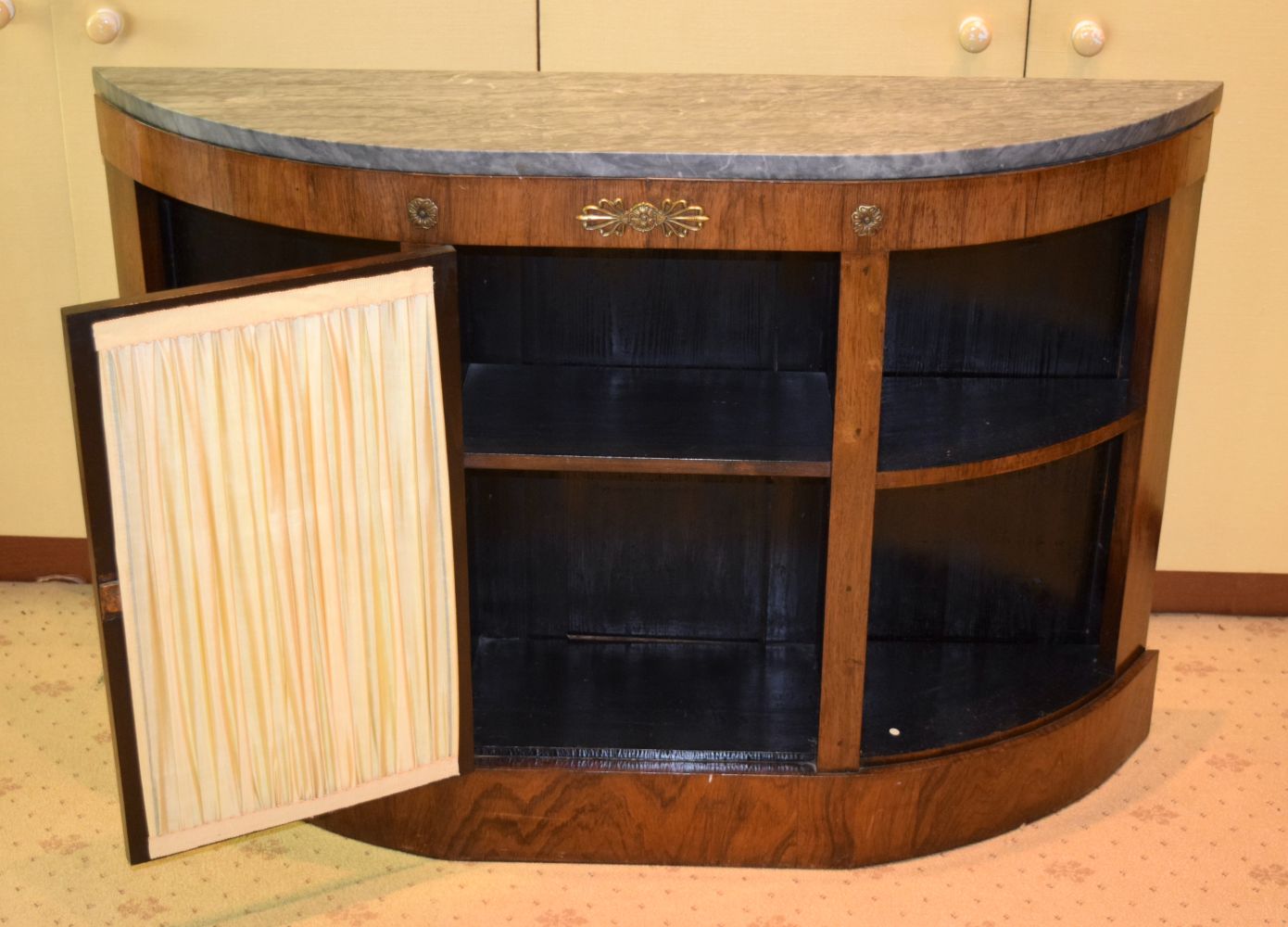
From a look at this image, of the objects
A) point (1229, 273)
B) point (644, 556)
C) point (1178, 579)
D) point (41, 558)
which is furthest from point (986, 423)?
point (41, 558)

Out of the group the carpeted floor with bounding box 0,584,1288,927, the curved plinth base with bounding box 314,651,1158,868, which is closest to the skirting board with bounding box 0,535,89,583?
the carpeted floor with bounding box 0,584,1288,927

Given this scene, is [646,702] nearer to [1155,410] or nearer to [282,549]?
[282,549]

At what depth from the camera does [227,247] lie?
1.98 m

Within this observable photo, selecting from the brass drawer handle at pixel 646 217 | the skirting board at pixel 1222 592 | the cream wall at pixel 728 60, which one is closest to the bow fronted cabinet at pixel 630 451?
the brass drawer handle at pixel 646 217

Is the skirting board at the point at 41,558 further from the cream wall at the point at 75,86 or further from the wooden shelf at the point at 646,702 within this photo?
the wooden shelf at the point at 646,702

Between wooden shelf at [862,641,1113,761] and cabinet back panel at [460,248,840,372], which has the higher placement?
cabinet back panel at [460,248,840,372]

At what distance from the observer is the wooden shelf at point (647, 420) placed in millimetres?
1747

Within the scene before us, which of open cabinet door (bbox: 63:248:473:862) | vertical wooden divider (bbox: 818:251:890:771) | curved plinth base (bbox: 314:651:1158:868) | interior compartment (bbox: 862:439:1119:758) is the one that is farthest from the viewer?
interior compartment (bbox: 862:439:1119:758)

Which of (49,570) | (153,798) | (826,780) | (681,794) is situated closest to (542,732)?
(681,794)

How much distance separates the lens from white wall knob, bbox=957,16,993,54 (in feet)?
6.96

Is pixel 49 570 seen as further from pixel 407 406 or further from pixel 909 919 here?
pixel 909 919

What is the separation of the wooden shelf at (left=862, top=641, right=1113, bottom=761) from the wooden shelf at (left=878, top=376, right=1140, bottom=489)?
1.11 ft

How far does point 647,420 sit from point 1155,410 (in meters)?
0.63

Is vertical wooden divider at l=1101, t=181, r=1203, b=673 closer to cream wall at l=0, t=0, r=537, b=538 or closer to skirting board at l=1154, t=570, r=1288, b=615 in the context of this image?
skirting board at l=1154, t=570, r=1288, b=615
